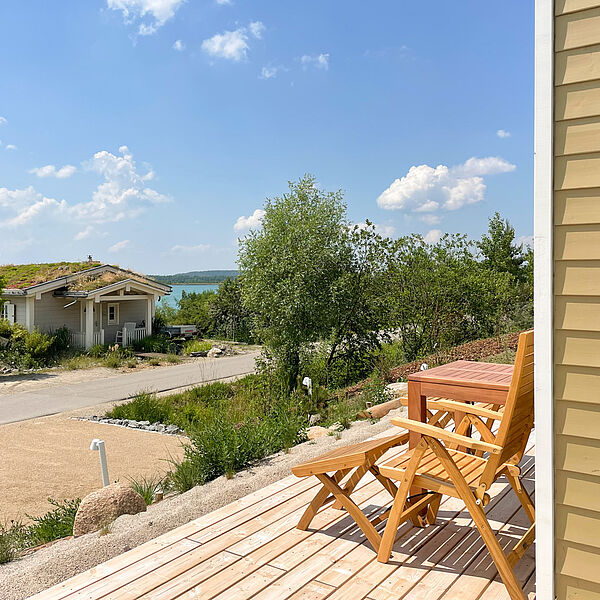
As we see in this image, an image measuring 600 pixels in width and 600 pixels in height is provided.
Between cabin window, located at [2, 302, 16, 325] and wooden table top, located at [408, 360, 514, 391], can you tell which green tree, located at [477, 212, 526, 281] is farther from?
wooden table top, located at [408, 360, 514, 391]

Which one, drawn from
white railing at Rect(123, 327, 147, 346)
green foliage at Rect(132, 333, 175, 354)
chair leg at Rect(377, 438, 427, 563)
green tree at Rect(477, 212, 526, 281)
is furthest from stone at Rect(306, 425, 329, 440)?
green tree at Rect(477, 212, 526, 281)

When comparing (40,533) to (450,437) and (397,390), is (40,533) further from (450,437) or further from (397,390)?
(397,390)

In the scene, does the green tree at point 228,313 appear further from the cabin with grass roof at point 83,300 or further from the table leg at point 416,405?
the table leg at point 416,405

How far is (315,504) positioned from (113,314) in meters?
22.2

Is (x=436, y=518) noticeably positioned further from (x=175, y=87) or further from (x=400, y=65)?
(x=175, y=87)

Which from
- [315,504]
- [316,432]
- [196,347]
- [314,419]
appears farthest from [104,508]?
[196,347]

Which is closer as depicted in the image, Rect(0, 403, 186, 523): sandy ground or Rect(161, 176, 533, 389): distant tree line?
Rect(0, 403, 186, 523): sandy ground

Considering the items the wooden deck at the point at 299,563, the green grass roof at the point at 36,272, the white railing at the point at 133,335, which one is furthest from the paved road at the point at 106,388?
the wooden deck at the point at 299,563

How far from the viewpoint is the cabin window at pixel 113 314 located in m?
23.7

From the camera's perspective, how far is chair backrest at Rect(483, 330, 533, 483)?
2508mm

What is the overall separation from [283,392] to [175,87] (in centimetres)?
2047

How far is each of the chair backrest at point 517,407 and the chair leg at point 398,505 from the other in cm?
33

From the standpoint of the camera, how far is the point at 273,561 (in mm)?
2934

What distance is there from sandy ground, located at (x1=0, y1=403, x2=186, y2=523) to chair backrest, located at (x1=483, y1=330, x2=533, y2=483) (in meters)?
5.17
